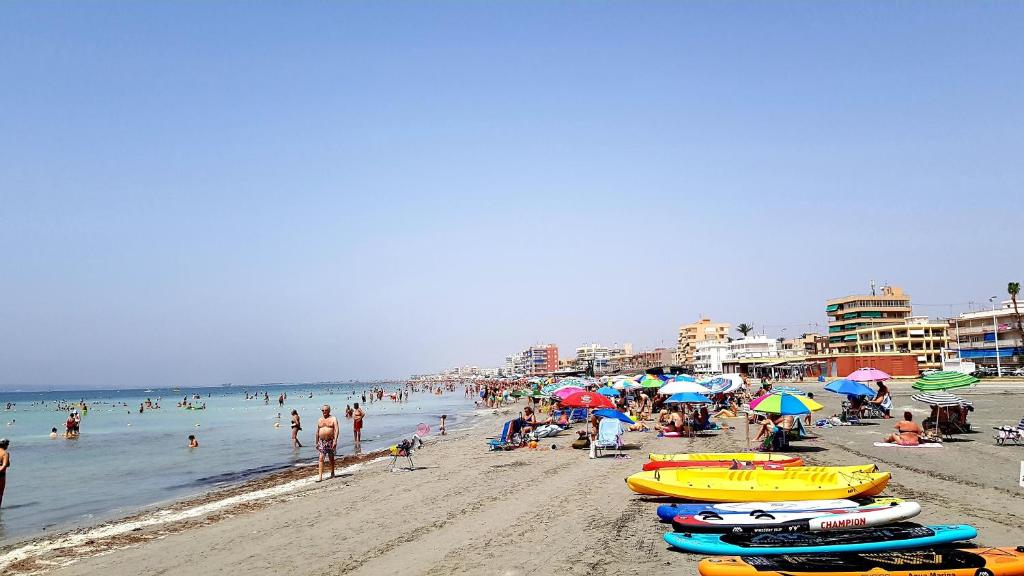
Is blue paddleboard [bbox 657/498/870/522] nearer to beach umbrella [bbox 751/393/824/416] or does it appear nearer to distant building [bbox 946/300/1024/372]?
beach umbrella [bbox 751/393/824/416]

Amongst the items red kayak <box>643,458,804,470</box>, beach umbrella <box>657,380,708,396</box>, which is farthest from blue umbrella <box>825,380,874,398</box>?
red kayak <box>643,458,804,470</box>

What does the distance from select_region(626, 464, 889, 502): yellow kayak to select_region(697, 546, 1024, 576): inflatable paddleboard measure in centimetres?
299

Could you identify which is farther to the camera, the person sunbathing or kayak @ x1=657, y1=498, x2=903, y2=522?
the person sunbathing

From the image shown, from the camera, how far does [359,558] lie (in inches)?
310

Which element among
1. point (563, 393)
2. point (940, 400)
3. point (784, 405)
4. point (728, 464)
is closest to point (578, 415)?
point (563, 393)

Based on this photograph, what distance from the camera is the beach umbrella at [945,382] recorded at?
17609 mm

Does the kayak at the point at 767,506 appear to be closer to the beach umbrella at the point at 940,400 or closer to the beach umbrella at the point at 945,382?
the beach umbrella at the point at 940,400

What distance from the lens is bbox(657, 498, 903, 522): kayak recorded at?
8266 millimetres

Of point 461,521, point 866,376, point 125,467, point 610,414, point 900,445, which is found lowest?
point 125,467

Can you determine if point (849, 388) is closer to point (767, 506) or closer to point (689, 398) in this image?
point (689, 398)

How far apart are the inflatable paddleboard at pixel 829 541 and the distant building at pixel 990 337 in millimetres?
69545

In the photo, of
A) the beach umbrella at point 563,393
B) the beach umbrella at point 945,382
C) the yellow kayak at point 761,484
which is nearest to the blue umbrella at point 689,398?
the beach umbrella at point 563,393

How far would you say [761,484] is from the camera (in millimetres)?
9750

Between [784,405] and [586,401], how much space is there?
5.08 m
